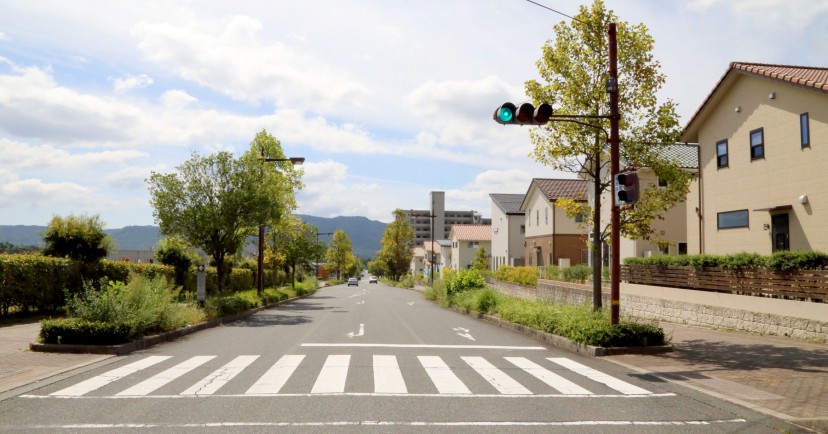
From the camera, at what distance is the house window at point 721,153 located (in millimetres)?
21605

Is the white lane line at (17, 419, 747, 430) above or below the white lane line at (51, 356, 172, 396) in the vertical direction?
above

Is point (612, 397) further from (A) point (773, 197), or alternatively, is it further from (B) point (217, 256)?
(B) point (217, 256)

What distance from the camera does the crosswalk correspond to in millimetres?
7926

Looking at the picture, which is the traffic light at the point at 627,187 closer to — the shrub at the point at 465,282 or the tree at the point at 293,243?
the shrub at the point at 465,282

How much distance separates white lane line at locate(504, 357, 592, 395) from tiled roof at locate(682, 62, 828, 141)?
1270 centimetres

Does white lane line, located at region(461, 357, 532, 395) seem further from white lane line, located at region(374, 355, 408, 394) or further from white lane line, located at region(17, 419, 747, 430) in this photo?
white lane line, located at region(17, 419, 747, 430)

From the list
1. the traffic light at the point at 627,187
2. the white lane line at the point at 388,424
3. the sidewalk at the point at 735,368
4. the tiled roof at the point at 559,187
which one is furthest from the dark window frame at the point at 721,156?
the tiled roof at the point at 559,187

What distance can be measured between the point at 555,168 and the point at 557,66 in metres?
2.59

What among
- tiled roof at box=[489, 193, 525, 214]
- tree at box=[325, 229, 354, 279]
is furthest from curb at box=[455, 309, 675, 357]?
tree at box=[325, 229, 354, 279]

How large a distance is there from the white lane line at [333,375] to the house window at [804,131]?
1536 cm

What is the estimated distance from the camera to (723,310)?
16.6 metres

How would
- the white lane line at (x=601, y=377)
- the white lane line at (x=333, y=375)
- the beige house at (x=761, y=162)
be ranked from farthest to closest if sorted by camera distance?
1. the beige house at (x=761, y=162)
2. the white lane line at (x=601, y=377)
3. the white lane line at (x=333, y=375)

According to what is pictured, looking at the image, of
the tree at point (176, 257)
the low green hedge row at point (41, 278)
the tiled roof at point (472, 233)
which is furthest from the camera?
the tiled roof at point (472, 233)

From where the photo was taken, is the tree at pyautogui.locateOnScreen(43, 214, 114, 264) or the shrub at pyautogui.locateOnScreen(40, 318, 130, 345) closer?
the shrub at pyautogui.locateOnScreen(40, 318, 130, 345)
